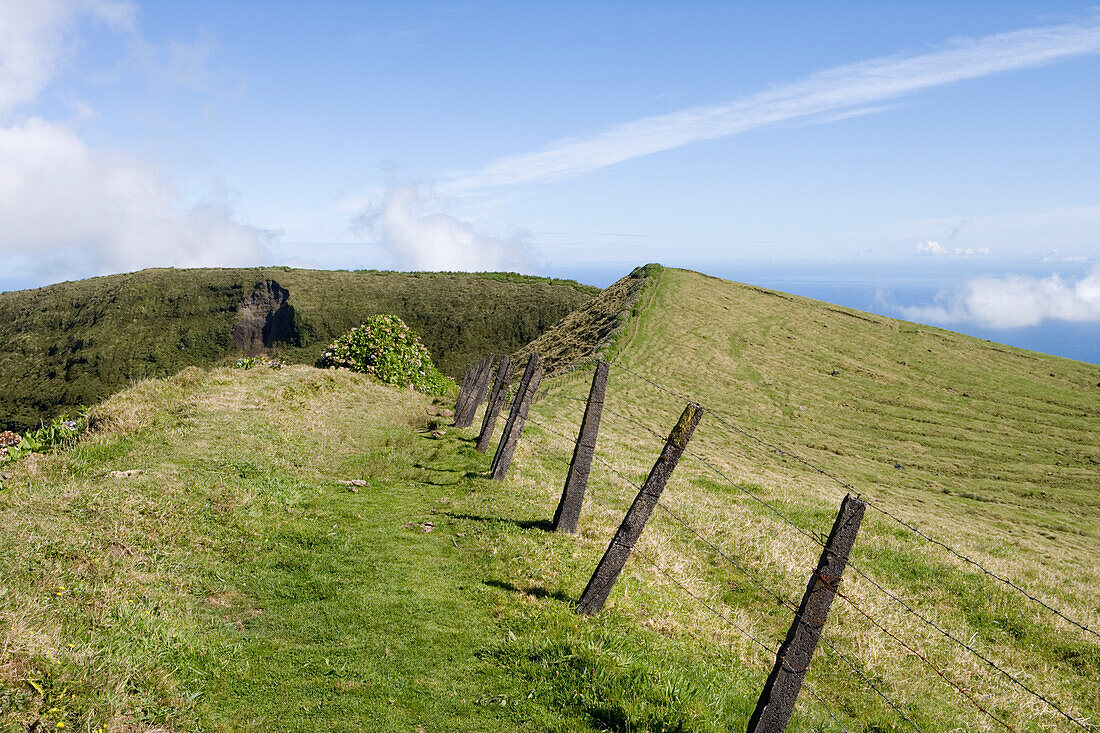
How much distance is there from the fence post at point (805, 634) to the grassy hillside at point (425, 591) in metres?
0.77

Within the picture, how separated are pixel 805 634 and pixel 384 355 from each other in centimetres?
2772

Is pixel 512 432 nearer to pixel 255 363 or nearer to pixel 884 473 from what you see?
pixel 255 363

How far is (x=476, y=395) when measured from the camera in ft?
71.2

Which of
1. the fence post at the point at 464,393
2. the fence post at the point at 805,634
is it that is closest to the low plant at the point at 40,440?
the fence post at the point at 464,393

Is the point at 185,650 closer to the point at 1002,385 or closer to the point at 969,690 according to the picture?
the point at 969,690

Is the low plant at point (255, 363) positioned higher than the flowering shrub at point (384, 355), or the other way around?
the flowering shrub at point (384, 355)

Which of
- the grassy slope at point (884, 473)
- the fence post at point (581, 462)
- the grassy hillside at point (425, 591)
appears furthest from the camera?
the fence post at point (581, 462)

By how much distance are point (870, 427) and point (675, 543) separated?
99.1ft

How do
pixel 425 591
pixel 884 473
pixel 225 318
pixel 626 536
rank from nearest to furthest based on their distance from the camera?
pixel 626 536 → pixel 425 591 → pixel 884 473 → pixel 225 318

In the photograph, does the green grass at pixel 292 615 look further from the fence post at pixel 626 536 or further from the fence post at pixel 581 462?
the fence post at pixel 581 462

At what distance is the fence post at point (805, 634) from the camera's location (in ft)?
19.5

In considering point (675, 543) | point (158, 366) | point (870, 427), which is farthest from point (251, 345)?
point (675, 543)

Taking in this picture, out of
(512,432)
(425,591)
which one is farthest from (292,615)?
(512,432)

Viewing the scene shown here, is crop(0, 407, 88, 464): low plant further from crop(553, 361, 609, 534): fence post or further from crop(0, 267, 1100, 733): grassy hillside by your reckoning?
crop(553, 361, 609, 534): fence post
